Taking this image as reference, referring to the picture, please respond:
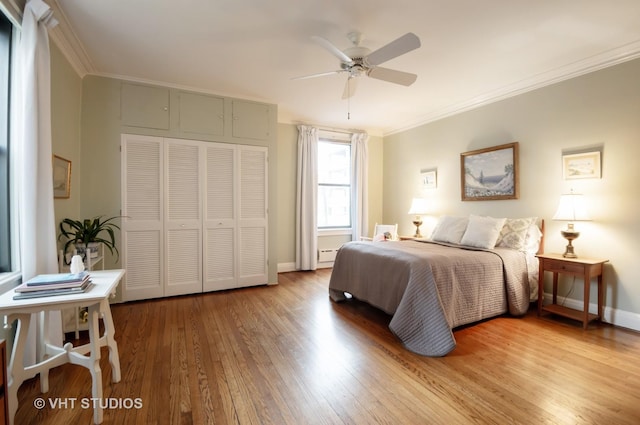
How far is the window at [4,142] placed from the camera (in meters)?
1.97

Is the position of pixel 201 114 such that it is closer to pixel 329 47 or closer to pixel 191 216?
pixel 191 216

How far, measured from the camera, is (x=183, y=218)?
3686mm

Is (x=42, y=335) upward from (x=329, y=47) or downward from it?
downward

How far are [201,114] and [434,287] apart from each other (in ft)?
10.9

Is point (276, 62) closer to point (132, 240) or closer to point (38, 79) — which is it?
point (38, 79)

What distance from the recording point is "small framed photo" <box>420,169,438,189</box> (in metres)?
4.69

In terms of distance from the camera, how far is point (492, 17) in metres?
2.27

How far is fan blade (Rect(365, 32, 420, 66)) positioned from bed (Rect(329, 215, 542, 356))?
168 centimetres

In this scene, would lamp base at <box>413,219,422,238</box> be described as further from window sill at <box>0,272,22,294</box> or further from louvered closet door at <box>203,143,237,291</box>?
window sill at <box>0,272,22,294</box>

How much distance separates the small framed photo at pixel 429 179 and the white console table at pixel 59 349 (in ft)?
14.1

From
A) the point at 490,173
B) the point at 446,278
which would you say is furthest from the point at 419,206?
the point at 446,278

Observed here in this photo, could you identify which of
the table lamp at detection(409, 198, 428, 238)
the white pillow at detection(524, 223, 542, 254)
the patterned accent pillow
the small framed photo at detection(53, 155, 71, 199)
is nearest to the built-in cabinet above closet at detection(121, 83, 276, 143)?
the small framed photo at detection(53, 155, 71, 199)

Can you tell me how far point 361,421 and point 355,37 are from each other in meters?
2.74

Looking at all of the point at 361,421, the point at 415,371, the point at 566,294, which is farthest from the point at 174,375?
the point at 566,294
